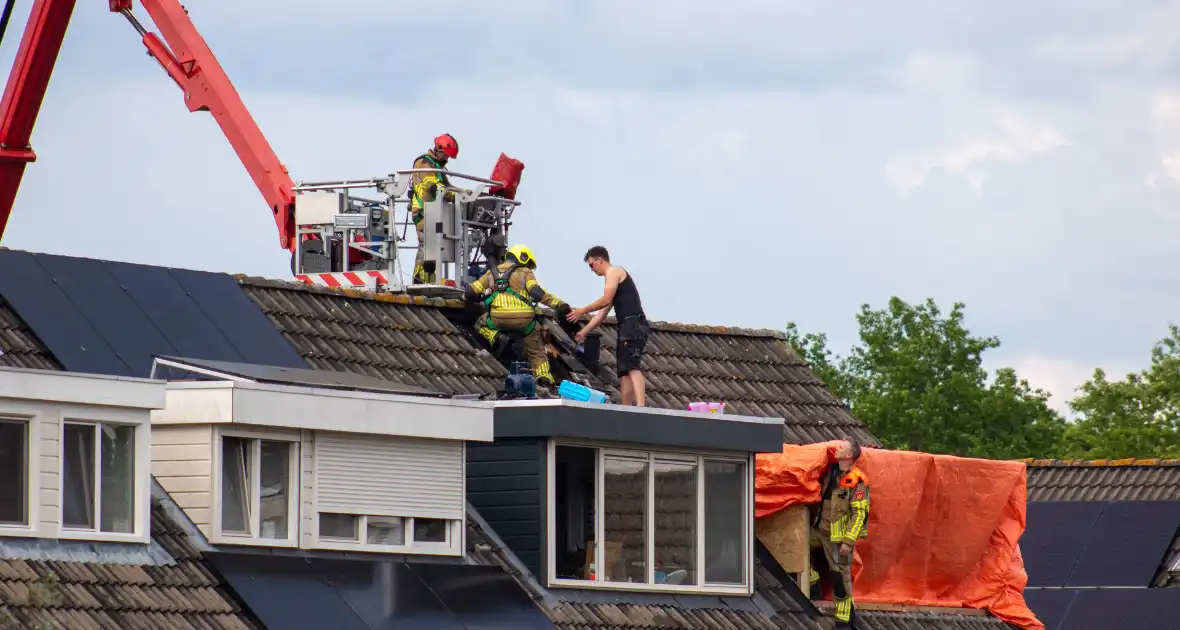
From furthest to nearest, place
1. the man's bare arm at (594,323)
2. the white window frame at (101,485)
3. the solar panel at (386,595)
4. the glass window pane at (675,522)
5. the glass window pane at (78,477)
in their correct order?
the man's bare arm at (594,323) < the glass window pane at (675,522) < the solar panel at (386,595) < the glass window pane at (78,477) < the white window frame at (101,485)

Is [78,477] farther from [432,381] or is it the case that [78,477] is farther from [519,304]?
[519,304]

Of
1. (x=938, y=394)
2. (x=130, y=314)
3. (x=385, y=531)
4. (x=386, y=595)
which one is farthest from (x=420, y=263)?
(x=938, y=394)

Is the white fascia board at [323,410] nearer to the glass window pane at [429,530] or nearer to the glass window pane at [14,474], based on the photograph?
the glass window pane at [429,530]

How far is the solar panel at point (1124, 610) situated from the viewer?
36.8 meters

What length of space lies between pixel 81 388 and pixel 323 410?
2.50 m

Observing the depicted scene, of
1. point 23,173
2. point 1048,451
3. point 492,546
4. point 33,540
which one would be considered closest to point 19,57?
point 23,173

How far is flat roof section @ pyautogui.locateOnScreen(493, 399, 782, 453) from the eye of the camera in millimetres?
23281

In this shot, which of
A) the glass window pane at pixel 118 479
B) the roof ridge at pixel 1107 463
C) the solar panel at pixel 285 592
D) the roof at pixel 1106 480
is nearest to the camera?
the glass window pane at pixel 118 479

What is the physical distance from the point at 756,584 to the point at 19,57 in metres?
12.5

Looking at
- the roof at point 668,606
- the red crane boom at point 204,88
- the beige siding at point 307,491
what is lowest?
the roof at point 668,606

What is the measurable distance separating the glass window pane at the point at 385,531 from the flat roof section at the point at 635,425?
173cm

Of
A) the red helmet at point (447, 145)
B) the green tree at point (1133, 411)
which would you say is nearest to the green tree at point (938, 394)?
the green tree at point (1133, 411)

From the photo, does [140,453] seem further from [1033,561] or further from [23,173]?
[1033,561]

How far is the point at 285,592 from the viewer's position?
67.8 feet
